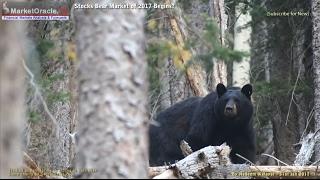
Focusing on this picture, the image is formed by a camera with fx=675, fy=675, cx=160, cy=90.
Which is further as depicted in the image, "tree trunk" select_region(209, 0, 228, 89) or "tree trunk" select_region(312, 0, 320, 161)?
"tree trunk" select_region(209, 0, 228, 89)

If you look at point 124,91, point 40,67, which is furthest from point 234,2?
point 124,91

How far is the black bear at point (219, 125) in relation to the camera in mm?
11836

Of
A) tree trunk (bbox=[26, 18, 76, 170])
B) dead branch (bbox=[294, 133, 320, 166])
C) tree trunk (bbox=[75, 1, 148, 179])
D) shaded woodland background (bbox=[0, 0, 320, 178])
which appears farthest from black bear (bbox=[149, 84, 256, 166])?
tree trunk (bbox=[75, 1, 148, 179])

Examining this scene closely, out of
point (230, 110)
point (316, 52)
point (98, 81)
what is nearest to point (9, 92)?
point (98, 81)

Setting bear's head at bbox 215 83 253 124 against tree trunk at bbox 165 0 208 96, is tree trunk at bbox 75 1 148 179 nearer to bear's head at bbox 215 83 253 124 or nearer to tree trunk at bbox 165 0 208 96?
bear's head at bbox 215 83 253 124

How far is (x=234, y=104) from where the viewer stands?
11.8 m

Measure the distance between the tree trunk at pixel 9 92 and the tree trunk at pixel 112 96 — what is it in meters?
0.62

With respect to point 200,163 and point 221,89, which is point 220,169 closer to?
point 200,163

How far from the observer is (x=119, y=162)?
6008 mm

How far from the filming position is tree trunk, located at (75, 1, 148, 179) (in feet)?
19.8

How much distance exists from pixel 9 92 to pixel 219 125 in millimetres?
6742

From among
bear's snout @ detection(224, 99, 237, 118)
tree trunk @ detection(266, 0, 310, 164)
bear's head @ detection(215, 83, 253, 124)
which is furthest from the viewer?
tree trunk @ detection(266, 0, 310, 164)

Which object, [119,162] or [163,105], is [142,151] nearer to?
[119,162]

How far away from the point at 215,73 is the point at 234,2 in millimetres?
3265
